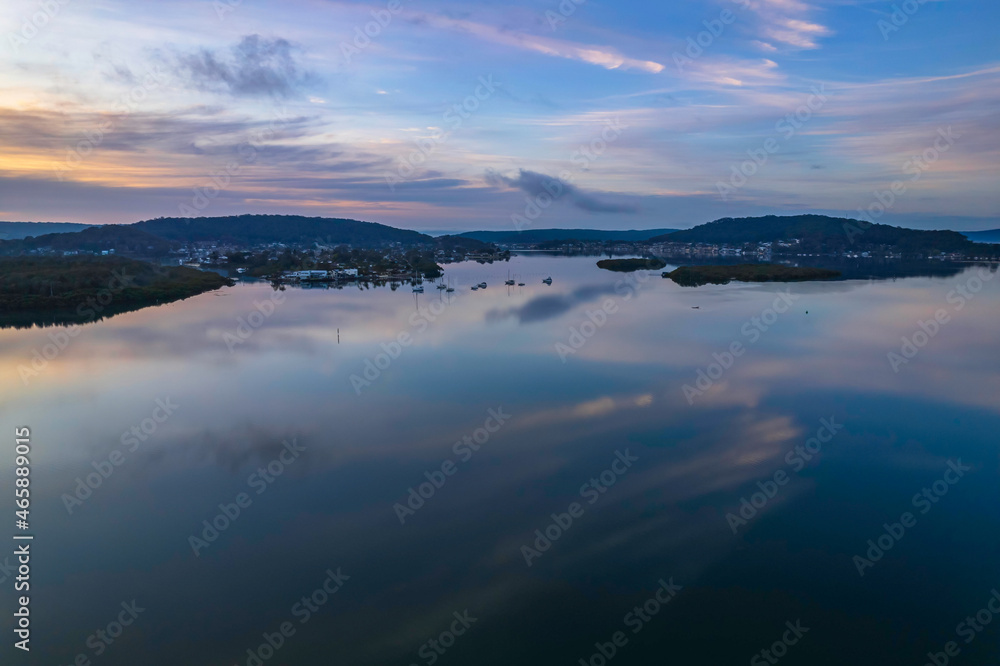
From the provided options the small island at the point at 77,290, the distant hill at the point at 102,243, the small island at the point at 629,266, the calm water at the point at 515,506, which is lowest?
the calm water at the point at 515,506

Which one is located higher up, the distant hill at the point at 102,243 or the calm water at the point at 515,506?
the distant hill at the point at 102,243

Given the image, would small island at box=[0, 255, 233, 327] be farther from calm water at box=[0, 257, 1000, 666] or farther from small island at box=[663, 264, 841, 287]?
small island at box=[663, 264, 841, 287]

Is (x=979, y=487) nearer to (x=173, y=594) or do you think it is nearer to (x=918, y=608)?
(x=918, y=608)

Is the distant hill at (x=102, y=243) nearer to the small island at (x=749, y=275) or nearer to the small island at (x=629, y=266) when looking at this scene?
the small island at (x=629, y=266)

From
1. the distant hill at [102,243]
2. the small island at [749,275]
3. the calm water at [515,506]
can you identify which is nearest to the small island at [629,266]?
the small island at [749,275]

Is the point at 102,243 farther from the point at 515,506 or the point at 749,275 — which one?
the point at 515,506

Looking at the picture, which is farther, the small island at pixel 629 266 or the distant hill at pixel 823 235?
the distant hill at pixel 823 235
